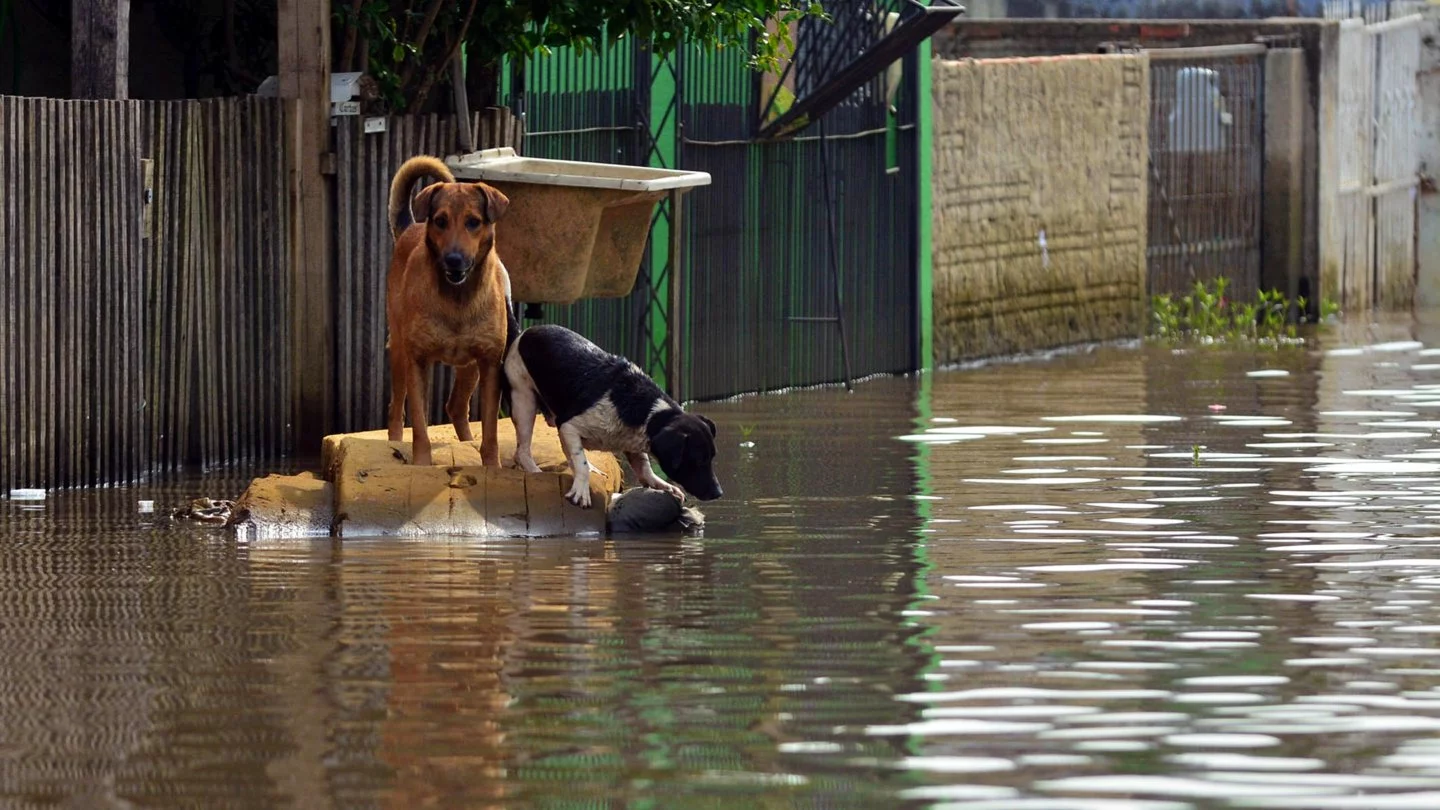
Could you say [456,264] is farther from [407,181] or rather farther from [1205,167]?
[1205,167]

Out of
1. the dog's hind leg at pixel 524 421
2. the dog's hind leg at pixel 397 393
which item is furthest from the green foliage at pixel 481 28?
the dog's hind leg at pixel 524 421

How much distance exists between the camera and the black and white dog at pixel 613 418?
11172 millimetres

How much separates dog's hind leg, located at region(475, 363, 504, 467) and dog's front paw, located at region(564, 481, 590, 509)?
0.49m

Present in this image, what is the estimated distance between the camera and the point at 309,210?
14.5m

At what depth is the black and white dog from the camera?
1117 cm

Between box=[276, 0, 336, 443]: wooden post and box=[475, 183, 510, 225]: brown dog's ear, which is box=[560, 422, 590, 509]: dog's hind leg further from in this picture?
box=[276, 0, 336, 443]: wooden post

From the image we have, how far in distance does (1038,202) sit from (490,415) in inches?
494

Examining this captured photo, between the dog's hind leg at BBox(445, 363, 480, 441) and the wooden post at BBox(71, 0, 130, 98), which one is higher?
the wooden post at BBox(71, 0, 130, 98)

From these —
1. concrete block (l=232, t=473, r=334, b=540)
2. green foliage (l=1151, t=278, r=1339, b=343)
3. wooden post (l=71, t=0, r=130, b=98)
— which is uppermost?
wooden post (l=71, t=0, r=130, b=98)

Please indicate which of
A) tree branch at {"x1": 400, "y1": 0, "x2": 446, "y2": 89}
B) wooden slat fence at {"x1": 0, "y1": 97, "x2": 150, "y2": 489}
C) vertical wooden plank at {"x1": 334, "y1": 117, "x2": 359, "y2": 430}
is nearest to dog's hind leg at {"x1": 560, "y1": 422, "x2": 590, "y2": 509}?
wooden slat fence at {"x1": 0, "y1": 97, "x2": 150, "y2": 489}

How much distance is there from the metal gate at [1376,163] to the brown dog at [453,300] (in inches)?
688

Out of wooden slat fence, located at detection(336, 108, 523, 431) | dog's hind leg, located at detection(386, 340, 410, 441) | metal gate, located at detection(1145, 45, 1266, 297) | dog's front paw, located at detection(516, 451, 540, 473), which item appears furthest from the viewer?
metal gate, located at detection(1145, 45, 1266, 297)

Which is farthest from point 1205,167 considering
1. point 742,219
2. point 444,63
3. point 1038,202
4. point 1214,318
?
point 444,63

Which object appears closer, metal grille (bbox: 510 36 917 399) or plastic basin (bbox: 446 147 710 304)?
plastic basin (bbox: 446 147 710 304)
